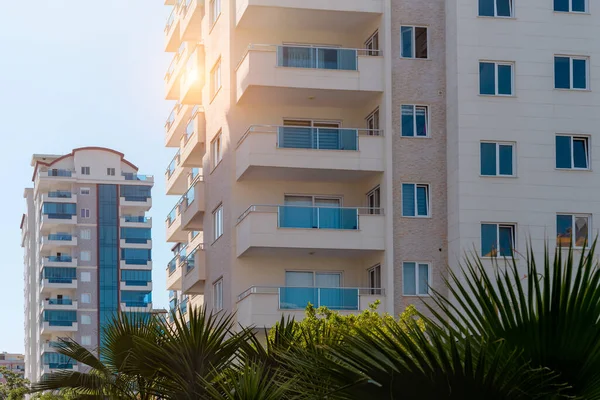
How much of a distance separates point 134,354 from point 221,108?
28.7 m

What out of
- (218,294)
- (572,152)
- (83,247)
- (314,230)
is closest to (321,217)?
(314,230)

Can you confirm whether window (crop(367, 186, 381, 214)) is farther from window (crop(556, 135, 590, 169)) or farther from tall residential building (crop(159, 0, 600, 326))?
window (crop(556, 135, 590, 169))

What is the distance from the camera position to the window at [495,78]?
4181cm

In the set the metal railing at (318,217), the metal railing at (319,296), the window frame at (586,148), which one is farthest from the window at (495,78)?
the metal railing at (319,296)

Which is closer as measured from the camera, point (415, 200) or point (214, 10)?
point (415, 200)

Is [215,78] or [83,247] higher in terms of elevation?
[83,247]

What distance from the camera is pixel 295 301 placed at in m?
41.1

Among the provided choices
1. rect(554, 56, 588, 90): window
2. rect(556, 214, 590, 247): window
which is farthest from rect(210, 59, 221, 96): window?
rect(556, 214, 590, 247): window

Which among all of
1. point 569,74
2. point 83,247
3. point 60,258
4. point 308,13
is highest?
point 83,247

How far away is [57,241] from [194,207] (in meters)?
118

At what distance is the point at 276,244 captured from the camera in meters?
41.5

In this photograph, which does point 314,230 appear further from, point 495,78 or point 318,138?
point 495,78

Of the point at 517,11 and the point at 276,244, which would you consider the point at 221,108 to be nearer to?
the point at 276,244

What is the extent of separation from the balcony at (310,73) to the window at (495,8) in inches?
153
